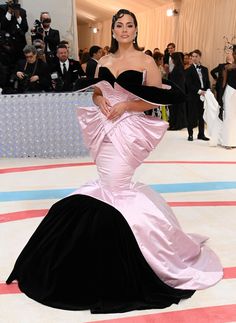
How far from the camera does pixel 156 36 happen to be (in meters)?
13.1

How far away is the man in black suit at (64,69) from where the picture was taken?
6.15 metres

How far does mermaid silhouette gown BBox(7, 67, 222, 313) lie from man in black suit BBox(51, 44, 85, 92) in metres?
3.99

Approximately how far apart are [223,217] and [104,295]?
5.31 feet

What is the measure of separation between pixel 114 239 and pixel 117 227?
62 mm

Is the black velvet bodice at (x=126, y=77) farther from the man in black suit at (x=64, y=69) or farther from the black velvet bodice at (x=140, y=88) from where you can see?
the man in black suit at (x=64, y=69)

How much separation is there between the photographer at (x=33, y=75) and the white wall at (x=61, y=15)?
7.32ft

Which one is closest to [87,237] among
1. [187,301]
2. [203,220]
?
[187,301]

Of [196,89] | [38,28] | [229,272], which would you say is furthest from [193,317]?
[38,28]

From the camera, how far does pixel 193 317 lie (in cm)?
204

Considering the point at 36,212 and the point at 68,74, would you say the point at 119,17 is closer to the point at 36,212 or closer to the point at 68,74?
the point at 36,212

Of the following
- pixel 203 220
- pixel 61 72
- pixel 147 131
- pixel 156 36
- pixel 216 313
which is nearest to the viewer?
pixel 216 313

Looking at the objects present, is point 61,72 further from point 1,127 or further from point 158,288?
point 158,288

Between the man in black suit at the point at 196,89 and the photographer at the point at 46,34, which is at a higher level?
the photographer at the point at 46,34

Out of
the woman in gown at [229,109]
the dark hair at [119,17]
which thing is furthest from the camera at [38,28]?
the dark hair at [119,17]
